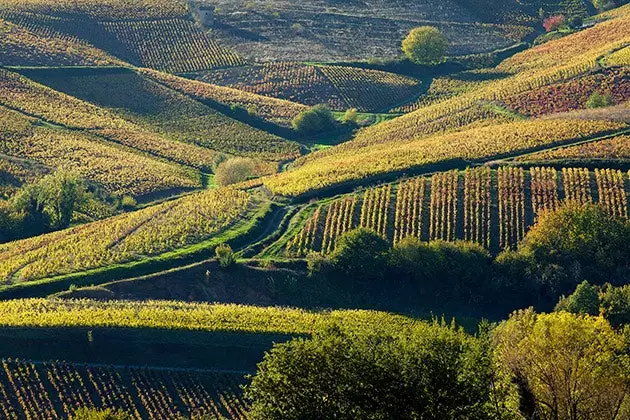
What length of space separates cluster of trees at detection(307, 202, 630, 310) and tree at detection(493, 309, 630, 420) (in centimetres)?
2472

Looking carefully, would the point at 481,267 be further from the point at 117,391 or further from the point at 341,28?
the point at 341,28

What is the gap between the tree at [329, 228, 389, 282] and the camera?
234ft

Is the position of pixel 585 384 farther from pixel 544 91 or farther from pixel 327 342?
pixel 544 91

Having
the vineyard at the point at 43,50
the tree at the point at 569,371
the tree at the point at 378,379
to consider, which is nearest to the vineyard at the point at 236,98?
the vineyard at the point at 43,50

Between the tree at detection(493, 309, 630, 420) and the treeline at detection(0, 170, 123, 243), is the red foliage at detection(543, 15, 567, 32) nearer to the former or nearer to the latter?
the treeline at detection(0, 170, 123, 243)

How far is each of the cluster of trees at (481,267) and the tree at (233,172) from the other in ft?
87.6

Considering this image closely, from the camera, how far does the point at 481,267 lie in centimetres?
7156

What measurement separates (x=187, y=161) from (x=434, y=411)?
73.0 meters

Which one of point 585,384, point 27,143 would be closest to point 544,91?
point 27,143

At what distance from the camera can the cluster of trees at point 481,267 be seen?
7106cm

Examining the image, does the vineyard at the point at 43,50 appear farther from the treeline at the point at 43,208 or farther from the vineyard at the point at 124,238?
the vineyard at the point at 124,238

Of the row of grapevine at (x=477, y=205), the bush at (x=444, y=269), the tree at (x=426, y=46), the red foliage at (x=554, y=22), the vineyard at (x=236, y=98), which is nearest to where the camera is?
the bush at (x=444, y=269)

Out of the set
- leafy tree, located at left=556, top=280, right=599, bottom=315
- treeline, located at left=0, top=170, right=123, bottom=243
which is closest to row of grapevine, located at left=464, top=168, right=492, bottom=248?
leafy tree, located at left=556, top=280, right=599, bottom=315

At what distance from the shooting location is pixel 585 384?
42781 millimetres
